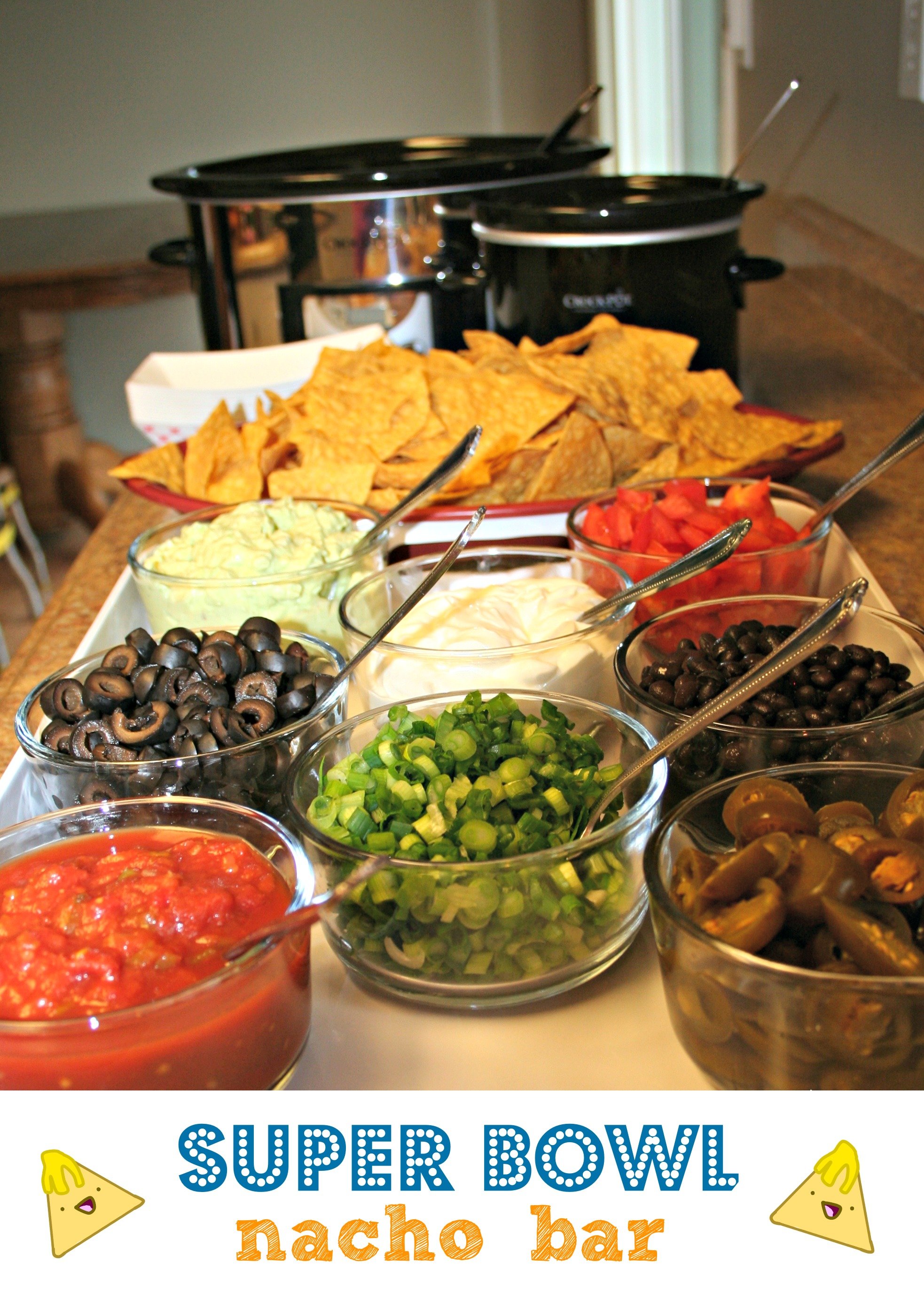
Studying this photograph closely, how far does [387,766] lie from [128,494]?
1238 millimetres

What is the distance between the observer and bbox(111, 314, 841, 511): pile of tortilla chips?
4.72 ft

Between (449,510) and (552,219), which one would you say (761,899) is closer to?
(449,510)

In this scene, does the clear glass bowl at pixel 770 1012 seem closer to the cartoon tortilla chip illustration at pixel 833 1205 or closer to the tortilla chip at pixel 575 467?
the cartoon tortilla chip illustration at pixel 833 1205

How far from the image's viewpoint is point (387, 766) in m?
0.80

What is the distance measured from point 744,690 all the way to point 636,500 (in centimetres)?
49

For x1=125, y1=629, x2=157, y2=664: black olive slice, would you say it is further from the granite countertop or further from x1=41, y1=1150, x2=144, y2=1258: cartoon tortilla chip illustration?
x1=41, y1=1150, x2=144, y2=1258: cartoon tortilla chip illustration

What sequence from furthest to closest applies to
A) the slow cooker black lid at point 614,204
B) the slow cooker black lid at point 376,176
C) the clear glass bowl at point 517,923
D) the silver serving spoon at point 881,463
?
the slow cooker black lid at point 376,176
the slow cooker black lid at point 614,204
the silver serving spoon at point 881,463
the clear glass bowl at point 517,923

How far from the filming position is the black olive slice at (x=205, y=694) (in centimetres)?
93

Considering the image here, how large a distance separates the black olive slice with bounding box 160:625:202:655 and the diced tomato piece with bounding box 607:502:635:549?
0.43 m

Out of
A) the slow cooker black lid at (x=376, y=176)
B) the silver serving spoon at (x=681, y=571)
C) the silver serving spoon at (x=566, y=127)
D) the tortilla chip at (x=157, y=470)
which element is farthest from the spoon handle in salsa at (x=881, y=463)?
the silver serving spoon at (x=566, y=127)

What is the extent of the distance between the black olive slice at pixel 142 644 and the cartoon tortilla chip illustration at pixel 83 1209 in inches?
19.2

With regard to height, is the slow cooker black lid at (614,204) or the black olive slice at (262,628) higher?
the slow cooker black lid at (614,204)

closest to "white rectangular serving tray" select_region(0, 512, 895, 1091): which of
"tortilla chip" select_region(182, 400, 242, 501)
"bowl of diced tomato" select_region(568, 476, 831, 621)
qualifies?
"bowl of diced tomato" select_region(568, 476, 831, 621)

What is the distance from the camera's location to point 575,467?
1.43m
